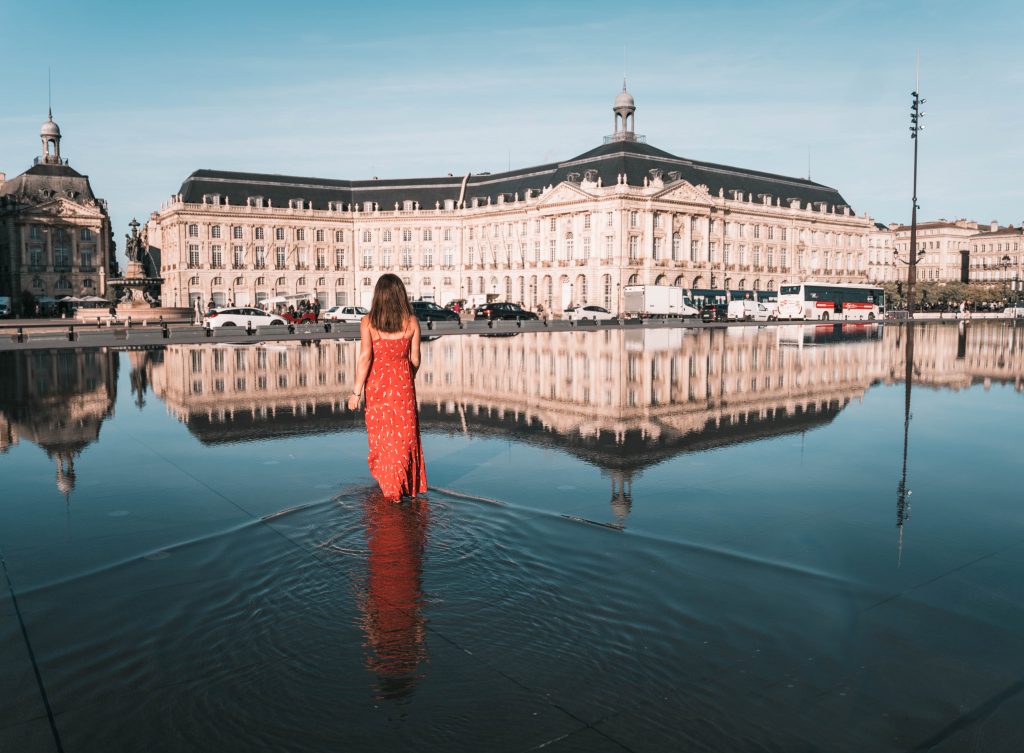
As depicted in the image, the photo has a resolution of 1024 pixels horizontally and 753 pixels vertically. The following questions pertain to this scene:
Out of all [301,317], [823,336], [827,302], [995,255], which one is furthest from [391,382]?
[995,255]

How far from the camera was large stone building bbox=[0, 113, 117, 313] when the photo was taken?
362 feet

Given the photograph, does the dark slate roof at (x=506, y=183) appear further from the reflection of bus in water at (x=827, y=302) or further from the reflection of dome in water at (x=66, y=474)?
the reflection of dome in water at (x=66, y=474)

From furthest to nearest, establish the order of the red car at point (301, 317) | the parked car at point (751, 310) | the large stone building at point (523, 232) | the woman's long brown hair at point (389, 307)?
1. the large stone building at point (523, 232)
2. the parked car at point (751, 310)
3. the red car at point (301, 317)
4. the woman's long brown hair at point (389, 307)

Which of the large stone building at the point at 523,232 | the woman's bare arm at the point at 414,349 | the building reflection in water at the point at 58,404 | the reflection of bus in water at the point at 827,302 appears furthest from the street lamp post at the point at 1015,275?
the woman's bare arm at the point at 414,349

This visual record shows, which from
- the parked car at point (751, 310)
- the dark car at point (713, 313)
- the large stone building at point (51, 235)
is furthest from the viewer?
the large stone building at point (51, 235)

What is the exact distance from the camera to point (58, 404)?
14.6 m

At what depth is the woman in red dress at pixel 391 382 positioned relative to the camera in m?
7.07

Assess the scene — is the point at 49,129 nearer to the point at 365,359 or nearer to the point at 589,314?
the point at 589,314

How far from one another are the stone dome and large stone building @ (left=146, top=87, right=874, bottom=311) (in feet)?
57.1

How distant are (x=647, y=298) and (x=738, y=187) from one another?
3695cm

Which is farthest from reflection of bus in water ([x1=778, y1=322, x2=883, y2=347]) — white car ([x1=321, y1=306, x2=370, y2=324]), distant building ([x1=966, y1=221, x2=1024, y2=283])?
distant building ([x1=966, y1=221, x2=1024, y2=283])

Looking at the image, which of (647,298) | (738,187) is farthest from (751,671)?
(738,187)

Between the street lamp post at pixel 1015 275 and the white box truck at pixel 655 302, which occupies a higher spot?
the street lamp post at pixel 1015 275

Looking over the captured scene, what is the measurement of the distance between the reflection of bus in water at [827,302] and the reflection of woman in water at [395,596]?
69.2 metres
